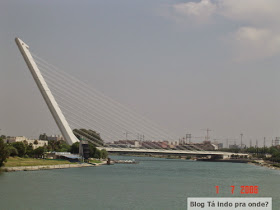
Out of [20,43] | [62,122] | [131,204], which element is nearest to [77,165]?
[62,122]

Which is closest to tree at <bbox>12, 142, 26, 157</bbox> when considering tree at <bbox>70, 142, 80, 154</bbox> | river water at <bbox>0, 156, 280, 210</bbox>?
tree at <bbox>70, 142, 80, 154</bbox>

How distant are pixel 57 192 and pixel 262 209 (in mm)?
12449

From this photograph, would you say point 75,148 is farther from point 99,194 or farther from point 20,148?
point 99,194

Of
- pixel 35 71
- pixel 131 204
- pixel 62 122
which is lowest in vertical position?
pixel 131 204

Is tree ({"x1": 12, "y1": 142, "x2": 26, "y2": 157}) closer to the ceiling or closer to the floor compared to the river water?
closer to the ceiling

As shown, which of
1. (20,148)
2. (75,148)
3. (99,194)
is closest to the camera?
(99,194)

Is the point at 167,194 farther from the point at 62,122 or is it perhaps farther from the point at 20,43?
the point at 20,43

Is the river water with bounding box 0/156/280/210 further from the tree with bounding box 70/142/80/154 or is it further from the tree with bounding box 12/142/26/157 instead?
the tree with bounding box 70/142/80/154

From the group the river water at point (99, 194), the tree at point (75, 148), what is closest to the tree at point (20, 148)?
the tree at point (75, 148)

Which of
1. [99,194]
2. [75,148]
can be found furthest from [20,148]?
[99,194]

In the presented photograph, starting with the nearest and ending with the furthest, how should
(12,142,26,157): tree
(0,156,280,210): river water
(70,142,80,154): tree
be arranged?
(0,156,280,210): river water
(12,142,26,157): tree
(70,142,80,154): tree

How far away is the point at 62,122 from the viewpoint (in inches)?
2169

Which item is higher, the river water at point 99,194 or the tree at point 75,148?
the tree at point 75,148

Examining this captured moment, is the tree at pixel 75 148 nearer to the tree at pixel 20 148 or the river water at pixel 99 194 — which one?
the tree at pixel 20 148
